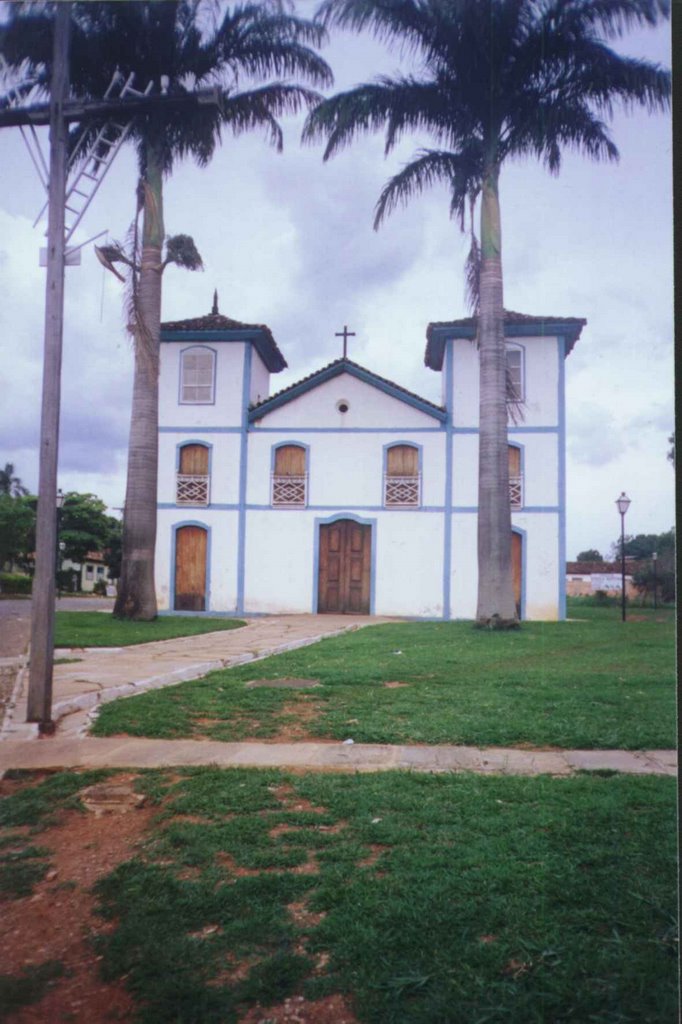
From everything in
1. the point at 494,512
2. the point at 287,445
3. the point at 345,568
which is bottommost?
the point at 345,568

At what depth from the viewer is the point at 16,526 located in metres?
3.14

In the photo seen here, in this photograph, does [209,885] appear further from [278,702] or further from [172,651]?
[172,651]

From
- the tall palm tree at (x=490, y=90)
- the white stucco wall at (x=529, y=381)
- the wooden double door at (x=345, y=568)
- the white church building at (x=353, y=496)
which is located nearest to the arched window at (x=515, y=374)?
the white stucco wall at (x=529, y=381)

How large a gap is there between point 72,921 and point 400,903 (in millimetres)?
868

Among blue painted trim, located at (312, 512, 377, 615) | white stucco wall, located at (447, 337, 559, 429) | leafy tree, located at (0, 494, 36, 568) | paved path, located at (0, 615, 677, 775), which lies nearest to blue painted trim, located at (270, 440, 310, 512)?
blue painted trim, located at (312, 512, 377, 615)

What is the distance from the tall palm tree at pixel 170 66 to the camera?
2334mm

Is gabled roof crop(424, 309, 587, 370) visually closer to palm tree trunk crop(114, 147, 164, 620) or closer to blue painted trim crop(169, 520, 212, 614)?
palm tree trunk crop(114, 147, 164, 620)

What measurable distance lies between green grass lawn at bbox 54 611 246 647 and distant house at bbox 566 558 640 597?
8.53ft

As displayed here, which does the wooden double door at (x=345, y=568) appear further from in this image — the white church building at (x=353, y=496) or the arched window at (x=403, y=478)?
the arched window at (x=403, y=478)

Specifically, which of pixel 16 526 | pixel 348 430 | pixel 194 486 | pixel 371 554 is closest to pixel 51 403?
pixel 16 526

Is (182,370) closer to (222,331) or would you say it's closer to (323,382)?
(222,331)

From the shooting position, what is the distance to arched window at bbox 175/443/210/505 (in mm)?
6955

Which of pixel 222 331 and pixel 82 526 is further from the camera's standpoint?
pixel 82 526

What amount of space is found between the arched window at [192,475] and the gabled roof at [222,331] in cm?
243
